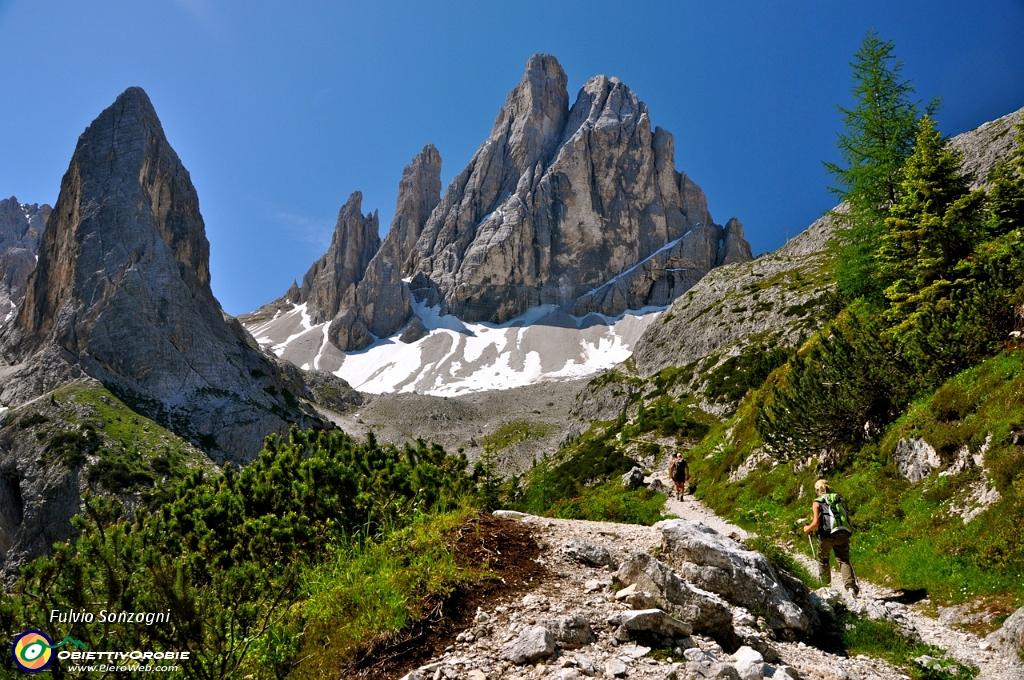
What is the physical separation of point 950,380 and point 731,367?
33180 mm

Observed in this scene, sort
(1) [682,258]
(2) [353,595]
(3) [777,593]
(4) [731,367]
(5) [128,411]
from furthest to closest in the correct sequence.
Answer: (1) [682,258] < (5) [128,411] < (4) [731,367] < (3) [777,593] < (2) [353,595]

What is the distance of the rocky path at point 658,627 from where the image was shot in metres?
5.08

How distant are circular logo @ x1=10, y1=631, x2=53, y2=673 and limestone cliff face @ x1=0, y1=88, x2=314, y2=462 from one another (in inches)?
3186

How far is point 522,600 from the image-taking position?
6180mm

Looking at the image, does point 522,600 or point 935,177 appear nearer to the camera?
point 522,600

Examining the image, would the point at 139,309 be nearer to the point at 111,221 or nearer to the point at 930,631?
the point at 111,221

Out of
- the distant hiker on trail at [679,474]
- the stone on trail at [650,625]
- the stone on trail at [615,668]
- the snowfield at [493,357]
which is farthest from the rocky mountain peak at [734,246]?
the stone on trail at [615,668]

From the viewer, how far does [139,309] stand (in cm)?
8694

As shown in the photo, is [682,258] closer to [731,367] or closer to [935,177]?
[731,367]

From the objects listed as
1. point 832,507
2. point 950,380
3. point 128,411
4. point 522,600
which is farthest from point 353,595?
point 128,411

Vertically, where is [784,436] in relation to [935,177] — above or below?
below

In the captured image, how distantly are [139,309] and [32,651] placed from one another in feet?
329

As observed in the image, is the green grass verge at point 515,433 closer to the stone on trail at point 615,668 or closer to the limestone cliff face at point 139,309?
the limestone cliff face at point 139,309

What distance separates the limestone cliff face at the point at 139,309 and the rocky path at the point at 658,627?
80304 millimetres
